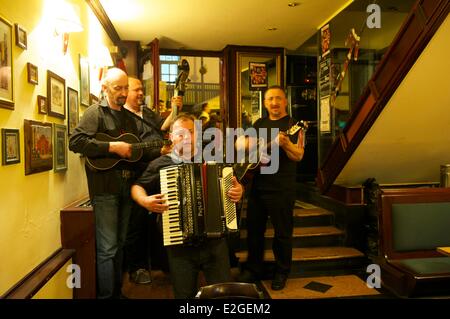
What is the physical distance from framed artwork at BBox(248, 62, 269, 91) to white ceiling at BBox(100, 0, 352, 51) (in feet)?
1.07

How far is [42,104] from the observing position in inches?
81.7

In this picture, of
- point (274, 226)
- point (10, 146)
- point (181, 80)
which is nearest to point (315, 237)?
point (274, 226)

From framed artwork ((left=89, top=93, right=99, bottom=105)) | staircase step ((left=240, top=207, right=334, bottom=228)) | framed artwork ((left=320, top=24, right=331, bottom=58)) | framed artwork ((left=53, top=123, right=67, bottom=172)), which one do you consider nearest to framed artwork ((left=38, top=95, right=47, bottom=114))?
framed artwork ((left=53, top=123, right=67, bottom=172))

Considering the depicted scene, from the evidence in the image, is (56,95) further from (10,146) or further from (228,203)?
(228,203)

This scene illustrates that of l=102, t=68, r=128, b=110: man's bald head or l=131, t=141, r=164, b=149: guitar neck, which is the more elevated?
l=102, t=68, r=128, b=110: man's bald head

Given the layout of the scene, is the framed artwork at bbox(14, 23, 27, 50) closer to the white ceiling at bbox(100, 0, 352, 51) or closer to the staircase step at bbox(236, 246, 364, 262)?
the white ceiling at bbox(100, 0, 352, 51)

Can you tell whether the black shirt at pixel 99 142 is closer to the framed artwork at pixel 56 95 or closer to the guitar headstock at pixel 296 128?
the framed artwork at pixel 56 95

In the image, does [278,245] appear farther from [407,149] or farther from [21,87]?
[21,87]

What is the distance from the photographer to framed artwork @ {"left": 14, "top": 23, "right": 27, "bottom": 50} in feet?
5.72

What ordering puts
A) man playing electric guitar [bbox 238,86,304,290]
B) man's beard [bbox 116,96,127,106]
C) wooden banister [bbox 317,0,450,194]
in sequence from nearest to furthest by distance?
wooden banister [bbox 317,0,450,194] → man's beard [bbox 116,96,127,106] → man playing electric guitar [bbox 238,86,304,290]

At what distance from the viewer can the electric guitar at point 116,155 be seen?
91.0 inches

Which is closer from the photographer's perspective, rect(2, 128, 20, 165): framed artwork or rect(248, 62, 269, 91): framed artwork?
rect(2, 128, 20, 165): framed artwork

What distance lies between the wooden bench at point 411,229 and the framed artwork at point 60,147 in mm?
2277

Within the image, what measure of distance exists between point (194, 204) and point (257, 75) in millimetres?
3869
